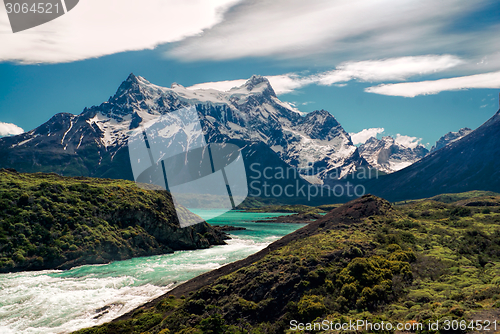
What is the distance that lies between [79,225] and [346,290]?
62333mm

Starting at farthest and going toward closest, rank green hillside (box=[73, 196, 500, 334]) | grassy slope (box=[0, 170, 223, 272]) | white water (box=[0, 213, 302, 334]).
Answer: grassy slope (box=[0, 170, 223, 272]) → white water (box=[0, 213, 302, 334]) → green hillside (box=[73, 196, 500, 334])

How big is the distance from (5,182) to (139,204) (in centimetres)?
3096

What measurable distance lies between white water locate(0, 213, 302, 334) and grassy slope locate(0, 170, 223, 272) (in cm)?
366

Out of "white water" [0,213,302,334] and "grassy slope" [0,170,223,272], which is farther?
"grassy slope" [0,170,223,272]

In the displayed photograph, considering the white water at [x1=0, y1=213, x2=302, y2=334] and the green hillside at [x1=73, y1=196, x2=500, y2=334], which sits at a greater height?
the green hillside at [x1=73, y1=196, x2=500, y2=334]

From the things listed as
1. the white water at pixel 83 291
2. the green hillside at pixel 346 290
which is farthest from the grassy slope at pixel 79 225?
the green hillside at pixel 346 290

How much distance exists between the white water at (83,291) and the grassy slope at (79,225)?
3662 millimetres

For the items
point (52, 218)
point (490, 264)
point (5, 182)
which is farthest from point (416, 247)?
point (5, 182)

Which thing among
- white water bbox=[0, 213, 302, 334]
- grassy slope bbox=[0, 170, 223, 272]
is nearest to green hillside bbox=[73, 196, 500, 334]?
white water bbox=[0, 213, 302, 334]

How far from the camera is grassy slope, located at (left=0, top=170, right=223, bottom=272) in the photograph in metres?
59.8

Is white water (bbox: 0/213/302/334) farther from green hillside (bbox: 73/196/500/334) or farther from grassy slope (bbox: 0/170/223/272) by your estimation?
green hillside (bbox: 73/196/500/334)

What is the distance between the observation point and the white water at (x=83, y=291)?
1459 inches

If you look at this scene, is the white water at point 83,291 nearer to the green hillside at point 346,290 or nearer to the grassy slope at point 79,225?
the grassy slope at point 79,225

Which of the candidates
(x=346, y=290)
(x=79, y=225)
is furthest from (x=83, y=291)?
(x=346, y=290)
